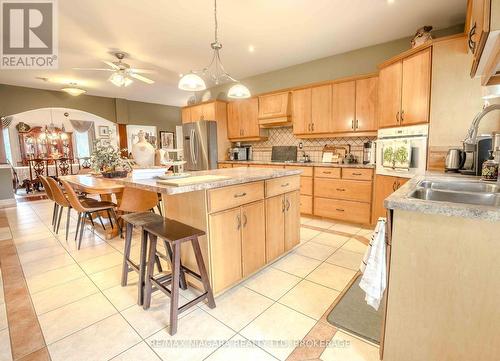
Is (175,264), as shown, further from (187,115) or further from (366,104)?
(187,115)

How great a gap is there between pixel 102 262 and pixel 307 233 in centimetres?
250

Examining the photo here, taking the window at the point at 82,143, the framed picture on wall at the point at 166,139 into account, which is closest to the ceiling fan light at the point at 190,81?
the framed picture on wall at the point at 166,139

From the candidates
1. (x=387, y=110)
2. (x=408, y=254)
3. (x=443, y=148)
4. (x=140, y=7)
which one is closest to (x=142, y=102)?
(x=140, y=7)

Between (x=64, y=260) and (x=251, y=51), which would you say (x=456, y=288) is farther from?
(x=251, y=51)

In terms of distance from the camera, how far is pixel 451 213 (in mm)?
946

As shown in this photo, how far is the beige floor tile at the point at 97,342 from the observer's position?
1.40m

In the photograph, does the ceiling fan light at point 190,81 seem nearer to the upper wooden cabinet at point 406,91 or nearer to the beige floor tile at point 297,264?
the beige floor tile at point 297,264

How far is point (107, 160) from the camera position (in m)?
3.28

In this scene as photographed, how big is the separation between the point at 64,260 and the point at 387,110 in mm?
4222

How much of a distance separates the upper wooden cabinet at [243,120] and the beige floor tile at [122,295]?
3.62m

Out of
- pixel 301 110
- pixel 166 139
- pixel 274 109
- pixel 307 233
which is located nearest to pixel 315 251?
pixel 307 233

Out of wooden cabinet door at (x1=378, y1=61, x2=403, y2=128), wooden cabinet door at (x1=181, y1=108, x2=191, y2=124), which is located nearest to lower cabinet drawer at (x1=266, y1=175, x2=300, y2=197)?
wooden cabinet door at (x1=378, y1=61, x2=403, y2=128)

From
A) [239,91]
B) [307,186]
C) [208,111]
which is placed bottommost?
[307,186]

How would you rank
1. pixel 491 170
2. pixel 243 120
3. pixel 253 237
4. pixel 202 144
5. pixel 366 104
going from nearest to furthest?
pixel 491 170 < pixel 253 237 < pixel 366 104 < pixel 243 120 < pixel 202 144
